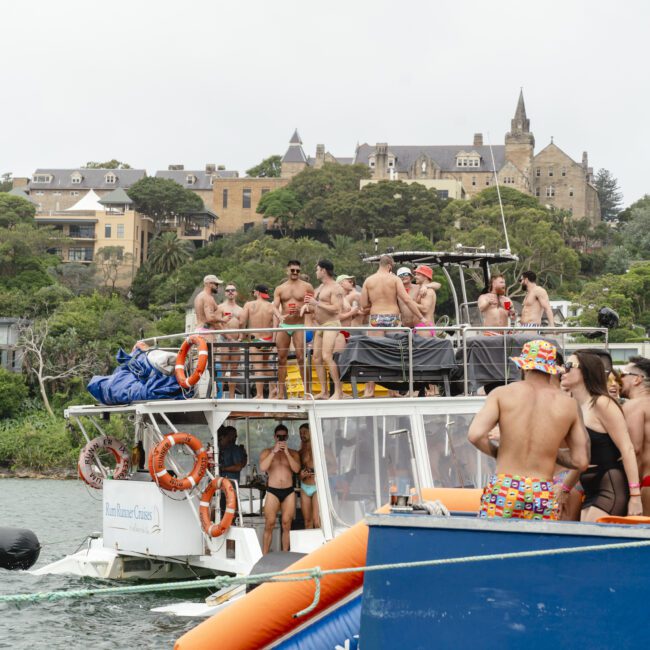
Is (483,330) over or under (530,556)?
over

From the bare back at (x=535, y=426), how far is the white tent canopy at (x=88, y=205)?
13808 cm

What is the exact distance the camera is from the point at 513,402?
6910 millimetres

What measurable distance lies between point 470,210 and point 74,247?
1794 inches

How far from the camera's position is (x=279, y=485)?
14477 mm

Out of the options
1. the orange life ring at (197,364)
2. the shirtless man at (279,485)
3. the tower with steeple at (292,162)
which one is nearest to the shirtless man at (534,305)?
the shirtless man at (279,485)

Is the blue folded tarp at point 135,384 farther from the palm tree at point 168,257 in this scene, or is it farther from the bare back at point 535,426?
the palm tree at point 168,257

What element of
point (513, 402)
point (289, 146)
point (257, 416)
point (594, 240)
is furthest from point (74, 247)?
point (513, 402)

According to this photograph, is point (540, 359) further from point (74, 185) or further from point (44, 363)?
point (74, 185)

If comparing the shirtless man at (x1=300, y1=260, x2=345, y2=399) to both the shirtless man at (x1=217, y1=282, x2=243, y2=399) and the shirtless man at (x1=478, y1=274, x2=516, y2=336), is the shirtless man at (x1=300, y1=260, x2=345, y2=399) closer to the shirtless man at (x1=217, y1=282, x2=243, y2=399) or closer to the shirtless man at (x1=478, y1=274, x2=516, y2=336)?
the shirtless man at (x1=217, y1=282, x2=243, y2=399)

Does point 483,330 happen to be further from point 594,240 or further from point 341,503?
point 594,240

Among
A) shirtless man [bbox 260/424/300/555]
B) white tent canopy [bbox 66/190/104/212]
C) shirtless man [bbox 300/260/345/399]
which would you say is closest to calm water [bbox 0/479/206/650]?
shirtless man [bbox 260/424/300/555]

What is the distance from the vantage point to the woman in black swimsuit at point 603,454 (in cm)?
740

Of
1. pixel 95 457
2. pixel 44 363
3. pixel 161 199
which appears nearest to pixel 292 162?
pixel 161 199

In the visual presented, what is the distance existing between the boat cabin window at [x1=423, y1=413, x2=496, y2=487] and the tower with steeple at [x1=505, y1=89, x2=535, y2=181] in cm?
15187
